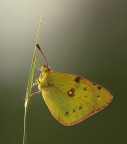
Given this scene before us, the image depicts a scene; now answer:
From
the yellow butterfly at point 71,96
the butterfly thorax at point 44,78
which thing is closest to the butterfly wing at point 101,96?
the yellow butterfly at point 71,96

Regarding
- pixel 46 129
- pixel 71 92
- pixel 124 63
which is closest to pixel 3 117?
pixel 46 129

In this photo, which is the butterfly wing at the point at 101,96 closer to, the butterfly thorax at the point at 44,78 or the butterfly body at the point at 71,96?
the butterfly body at the point at 71,96

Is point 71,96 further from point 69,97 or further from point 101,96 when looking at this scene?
point 101,96

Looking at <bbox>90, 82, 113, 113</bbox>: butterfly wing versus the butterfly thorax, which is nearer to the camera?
the butterfly thorax

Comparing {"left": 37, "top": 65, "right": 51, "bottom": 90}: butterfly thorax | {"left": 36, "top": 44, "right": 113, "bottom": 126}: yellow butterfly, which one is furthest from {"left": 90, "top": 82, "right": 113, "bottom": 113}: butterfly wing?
{"left": 37, "top": 65, "right": 51, "bottom": 90}: butterfly thorax

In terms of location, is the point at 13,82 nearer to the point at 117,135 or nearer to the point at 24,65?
the point at 24,65

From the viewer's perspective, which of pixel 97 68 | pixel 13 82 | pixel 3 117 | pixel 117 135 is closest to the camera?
pixel 117 135

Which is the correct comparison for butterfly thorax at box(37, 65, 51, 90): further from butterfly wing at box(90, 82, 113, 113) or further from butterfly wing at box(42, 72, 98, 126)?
butterfly wing at box(90, 82, 113, 113)
